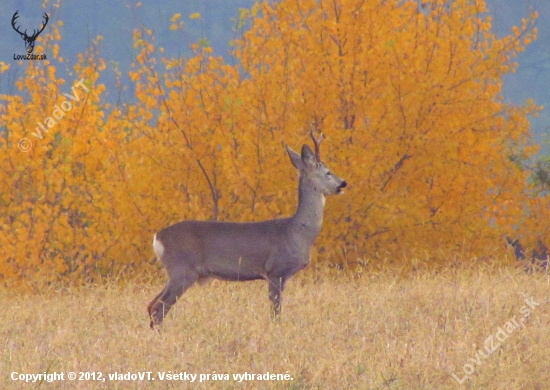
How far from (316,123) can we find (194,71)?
1682mm

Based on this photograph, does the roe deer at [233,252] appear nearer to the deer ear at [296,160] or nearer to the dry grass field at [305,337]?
the deer ear at [296,160]

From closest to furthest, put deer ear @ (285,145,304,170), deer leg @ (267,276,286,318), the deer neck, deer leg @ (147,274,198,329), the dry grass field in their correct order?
1. the dry grass field
2. deer leg @ (147,274,198,329)
3. deer leg @ (267,276,286,318)
4. the deer neck
5. deer ear @ (285,145,304,170)

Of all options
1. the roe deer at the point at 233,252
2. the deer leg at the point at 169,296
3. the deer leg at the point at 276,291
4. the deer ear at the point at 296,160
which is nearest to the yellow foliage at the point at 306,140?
the deer ear at the point at 296,160

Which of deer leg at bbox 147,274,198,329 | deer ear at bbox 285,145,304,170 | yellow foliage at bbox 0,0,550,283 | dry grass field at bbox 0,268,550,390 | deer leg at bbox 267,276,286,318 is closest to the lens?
dry grass field at bbox 0,268,550,390

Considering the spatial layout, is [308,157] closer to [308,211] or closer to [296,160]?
[296,160]

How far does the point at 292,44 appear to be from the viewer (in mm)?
11859

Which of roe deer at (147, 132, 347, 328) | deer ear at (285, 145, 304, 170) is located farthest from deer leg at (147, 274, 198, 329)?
deer ear at (285, 145, 304, 170)

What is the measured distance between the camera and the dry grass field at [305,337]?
6434 mm

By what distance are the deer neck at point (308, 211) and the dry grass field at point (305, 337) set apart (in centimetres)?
74

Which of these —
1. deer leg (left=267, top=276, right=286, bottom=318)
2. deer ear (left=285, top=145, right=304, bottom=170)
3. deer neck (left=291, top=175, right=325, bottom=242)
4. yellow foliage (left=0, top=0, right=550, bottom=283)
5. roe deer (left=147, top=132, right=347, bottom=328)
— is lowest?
deer leg (left=267, top=276, right=286, bottom=318)

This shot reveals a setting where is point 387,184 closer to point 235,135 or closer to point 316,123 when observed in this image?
point 316,123

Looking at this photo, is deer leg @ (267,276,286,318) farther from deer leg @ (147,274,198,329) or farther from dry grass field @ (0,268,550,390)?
deer leg @ (147,274,198,329)

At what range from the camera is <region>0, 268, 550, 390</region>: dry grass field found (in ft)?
21.1

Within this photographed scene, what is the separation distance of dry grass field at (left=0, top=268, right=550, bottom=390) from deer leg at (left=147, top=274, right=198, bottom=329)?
13 cm
